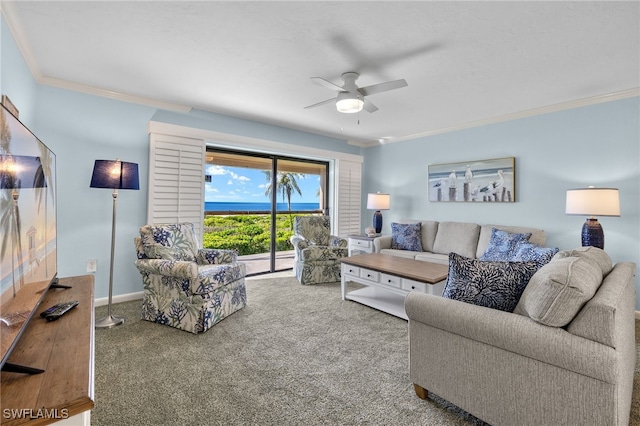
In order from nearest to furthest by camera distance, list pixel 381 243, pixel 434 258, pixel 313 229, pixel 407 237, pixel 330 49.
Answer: pixel 330 49 < pixel 434 258 < pixel 407 237 < pixel 381 243 < pixel 313 229

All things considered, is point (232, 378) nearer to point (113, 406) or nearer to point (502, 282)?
point (113, 406)

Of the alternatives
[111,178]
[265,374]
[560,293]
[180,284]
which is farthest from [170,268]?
Answer: [560,293]

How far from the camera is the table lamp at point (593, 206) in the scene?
2.75m

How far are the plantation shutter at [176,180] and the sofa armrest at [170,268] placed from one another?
0.94m

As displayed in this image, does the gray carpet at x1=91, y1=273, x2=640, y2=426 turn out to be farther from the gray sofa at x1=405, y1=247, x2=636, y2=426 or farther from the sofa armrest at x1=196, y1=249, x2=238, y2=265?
the sofa armrest at x1=196, y1=249, x2=238, y2=265

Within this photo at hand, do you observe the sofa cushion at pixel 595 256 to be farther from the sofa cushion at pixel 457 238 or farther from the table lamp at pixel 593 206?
the sofa cushion at pixel 457 238

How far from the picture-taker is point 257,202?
468 centimetres

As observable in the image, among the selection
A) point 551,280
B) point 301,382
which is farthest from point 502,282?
point 301,382

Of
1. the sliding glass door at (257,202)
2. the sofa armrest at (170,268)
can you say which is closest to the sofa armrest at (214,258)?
the sofa armrest at (170,268)

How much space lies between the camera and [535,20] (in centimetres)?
186

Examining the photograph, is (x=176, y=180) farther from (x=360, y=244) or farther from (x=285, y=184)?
(x=360, y=244)

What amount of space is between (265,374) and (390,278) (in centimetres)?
156

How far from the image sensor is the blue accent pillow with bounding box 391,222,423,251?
4.27m

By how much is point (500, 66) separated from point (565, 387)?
2459 mm
